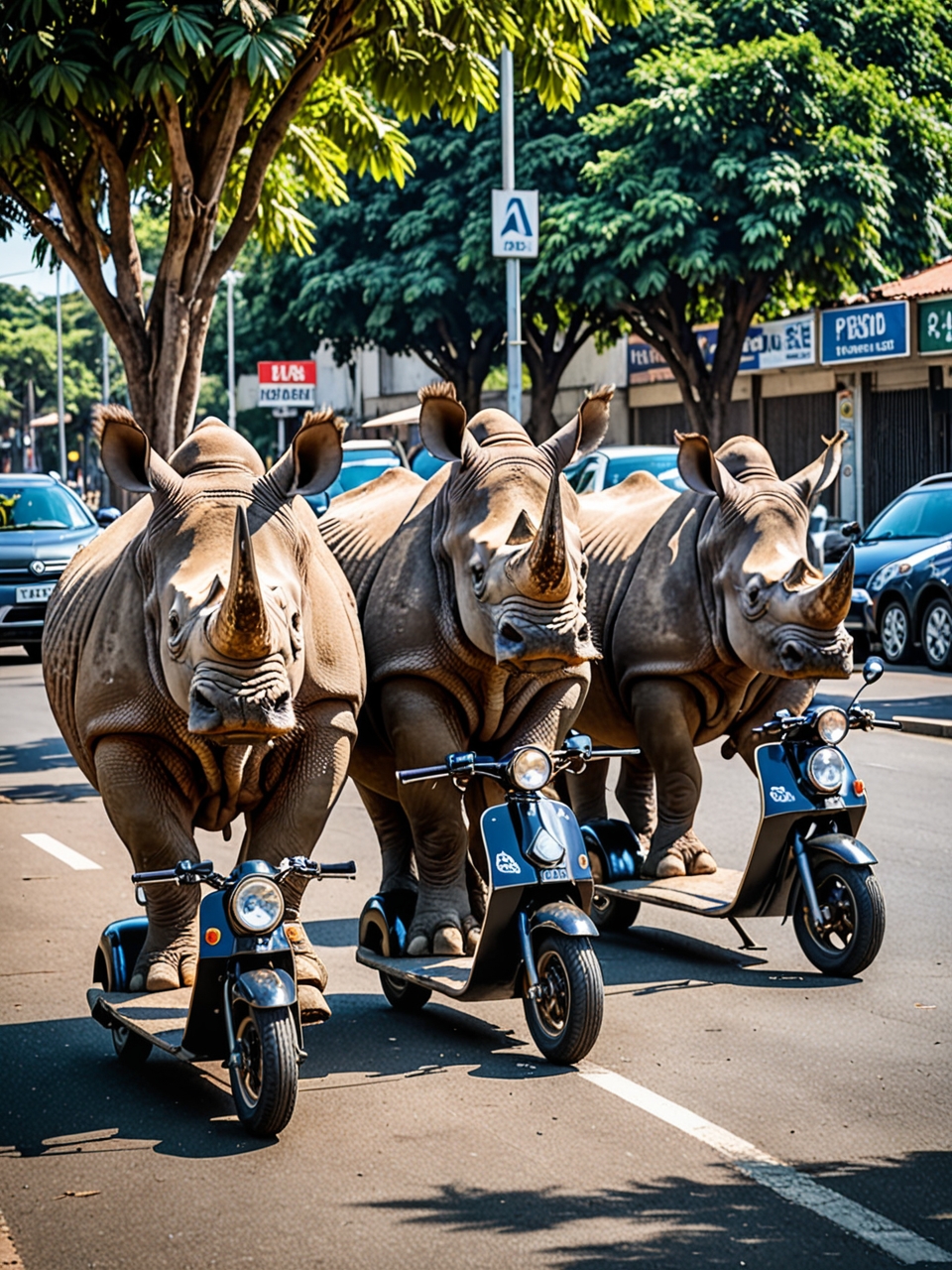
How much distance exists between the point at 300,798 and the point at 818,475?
327 cm

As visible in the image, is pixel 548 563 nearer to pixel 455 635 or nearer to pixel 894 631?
pixel 455 635

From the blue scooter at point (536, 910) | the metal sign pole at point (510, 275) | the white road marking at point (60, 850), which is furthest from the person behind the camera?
the metal sign pole at point (510, 275)

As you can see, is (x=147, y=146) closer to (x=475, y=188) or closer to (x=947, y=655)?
(x=947, y=655)

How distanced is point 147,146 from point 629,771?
306 inches

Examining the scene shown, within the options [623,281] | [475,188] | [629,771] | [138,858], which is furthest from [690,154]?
[138,858]

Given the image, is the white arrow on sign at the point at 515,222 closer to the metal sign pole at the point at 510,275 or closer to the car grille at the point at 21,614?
the metal sign pole at the point at 510,275

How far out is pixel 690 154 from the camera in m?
30.1

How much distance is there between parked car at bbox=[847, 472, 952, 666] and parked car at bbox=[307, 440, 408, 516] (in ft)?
18.5

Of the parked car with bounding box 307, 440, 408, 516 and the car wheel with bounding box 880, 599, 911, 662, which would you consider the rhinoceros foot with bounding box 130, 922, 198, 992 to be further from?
the parked car with bounding box 307, 440, 408, 516

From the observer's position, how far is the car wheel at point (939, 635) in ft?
64.9

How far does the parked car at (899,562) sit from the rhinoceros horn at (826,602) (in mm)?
12079

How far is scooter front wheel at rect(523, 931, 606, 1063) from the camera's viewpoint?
631 centimetres

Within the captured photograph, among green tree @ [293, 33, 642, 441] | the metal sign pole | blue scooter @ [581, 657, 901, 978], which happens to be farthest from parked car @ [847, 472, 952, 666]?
blue scooter @ [581, 657, 901, 978]

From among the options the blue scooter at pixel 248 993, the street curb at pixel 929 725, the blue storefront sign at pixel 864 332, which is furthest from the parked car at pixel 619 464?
the blue scooter at pixel 248 993
